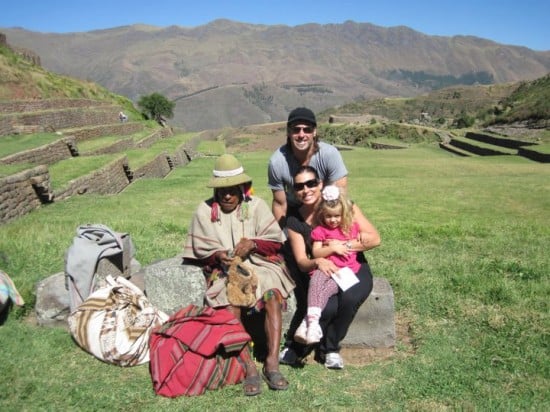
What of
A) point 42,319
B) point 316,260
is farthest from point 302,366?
point 42,319

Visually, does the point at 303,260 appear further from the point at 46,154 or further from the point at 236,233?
the point at 46,154

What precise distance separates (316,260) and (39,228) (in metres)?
6.02

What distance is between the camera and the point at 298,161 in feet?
16.0

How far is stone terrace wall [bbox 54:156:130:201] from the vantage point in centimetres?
1346

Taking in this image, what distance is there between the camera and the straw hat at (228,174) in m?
4.40

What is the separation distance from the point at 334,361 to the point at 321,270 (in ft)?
2.40

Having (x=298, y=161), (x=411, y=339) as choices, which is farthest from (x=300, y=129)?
(x=411, y=339)

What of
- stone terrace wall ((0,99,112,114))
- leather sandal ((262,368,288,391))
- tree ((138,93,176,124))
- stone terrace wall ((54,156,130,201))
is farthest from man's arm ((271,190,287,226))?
tree ((138,93,176,124))

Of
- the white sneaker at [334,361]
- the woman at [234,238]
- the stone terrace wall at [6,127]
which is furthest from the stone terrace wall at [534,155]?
the stone terrace wall at [6,127]

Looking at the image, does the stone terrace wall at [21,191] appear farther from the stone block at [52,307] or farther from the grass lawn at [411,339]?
the stone block at [52,307]

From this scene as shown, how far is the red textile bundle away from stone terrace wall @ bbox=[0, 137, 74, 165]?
11329mm

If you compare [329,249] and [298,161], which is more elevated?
[298,161]

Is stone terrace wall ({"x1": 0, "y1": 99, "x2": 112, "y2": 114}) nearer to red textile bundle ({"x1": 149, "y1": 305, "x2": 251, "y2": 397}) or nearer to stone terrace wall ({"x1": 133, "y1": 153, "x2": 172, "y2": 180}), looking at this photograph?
stone terrace wall ({"x1": 133, "y1": 153, "x2": 172, "y2": 180})

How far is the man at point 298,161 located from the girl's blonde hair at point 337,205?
571 millimetres
